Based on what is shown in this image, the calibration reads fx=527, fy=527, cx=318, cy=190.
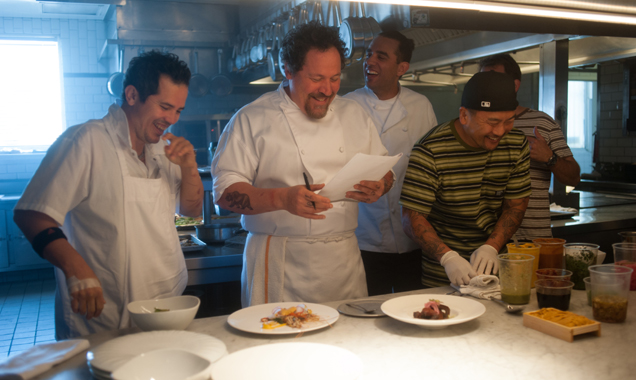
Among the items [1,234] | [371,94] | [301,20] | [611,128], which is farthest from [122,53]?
[611,128]

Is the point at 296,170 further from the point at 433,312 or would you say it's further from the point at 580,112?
the point at 580,112

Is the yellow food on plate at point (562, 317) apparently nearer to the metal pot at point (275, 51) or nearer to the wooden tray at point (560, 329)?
the wooden tray at point (560, 329)

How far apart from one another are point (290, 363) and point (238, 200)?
94 centimetres

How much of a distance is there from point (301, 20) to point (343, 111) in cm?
178

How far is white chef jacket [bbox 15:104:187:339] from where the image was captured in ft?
5.86

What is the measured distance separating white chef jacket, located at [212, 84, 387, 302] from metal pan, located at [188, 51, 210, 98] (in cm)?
474

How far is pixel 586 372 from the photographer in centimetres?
125

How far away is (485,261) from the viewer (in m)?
1.99

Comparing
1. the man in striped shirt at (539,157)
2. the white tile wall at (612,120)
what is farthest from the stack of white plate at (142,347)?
the white tile wall at (612,120)

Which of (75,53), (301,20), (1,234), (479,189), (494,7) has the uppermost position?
(75,53)

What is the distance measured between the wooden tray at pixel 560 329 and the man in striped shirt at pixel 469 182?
1.94ft

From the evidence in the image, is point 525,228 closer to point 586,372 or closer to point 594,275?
point 594,275

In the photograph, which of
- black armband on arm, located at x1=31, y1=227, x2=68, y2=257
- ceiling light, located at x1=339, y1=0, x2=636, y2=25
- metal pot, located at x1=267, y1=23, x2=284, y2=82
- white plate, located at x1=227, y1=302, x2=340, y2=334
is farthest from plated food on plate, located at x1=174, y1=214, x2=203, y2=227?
ceiling light, located at x1=339, y1=0, x2=636, y2=25

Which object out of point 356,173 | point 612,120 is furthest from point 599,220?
point 612,120
